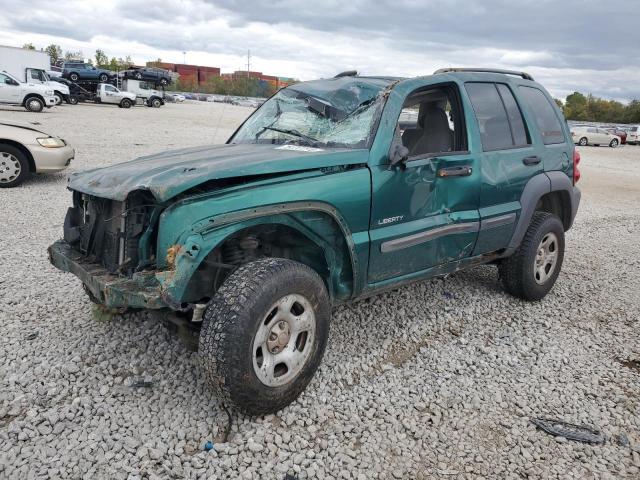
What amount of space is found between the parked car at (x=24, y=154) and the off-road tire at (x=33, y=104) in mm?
17297

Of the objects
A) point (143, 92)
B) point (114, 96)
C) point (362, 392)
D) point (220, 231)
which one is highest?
point (143, 92)

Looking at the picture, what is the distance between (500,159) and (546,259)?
124 cm

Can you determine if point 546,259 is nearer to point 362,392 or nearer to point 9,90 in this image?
point 362,392

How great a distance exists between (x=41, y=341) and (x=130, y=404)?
3.60 ft

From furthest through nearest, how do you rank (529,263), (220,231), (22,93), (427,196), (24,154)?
(22,93) → (24,154) → (529,263) → (427,196) → (220,231)

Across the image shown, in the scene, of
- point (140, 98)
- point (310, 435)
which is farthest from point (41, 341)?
point (140, 98)

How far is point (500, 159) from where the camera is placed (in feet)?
14.0

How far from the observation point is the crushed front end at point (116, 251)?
9.06 feet

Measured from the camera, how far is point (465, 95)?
418 cm

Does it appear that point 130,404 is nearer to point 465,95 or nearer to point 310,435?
point 310,435

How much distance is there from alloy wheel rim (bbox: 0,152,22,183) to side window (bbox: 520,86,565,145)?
7.53 meters

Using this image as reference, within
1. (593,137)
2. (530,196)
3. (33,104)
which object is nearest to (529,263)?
(530,196)

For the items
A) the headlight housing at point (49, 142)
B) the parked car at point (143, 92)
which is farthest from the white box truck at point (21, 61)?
the headlight housing at point (49, 142)

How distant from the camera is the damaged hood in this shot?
2.82 m
